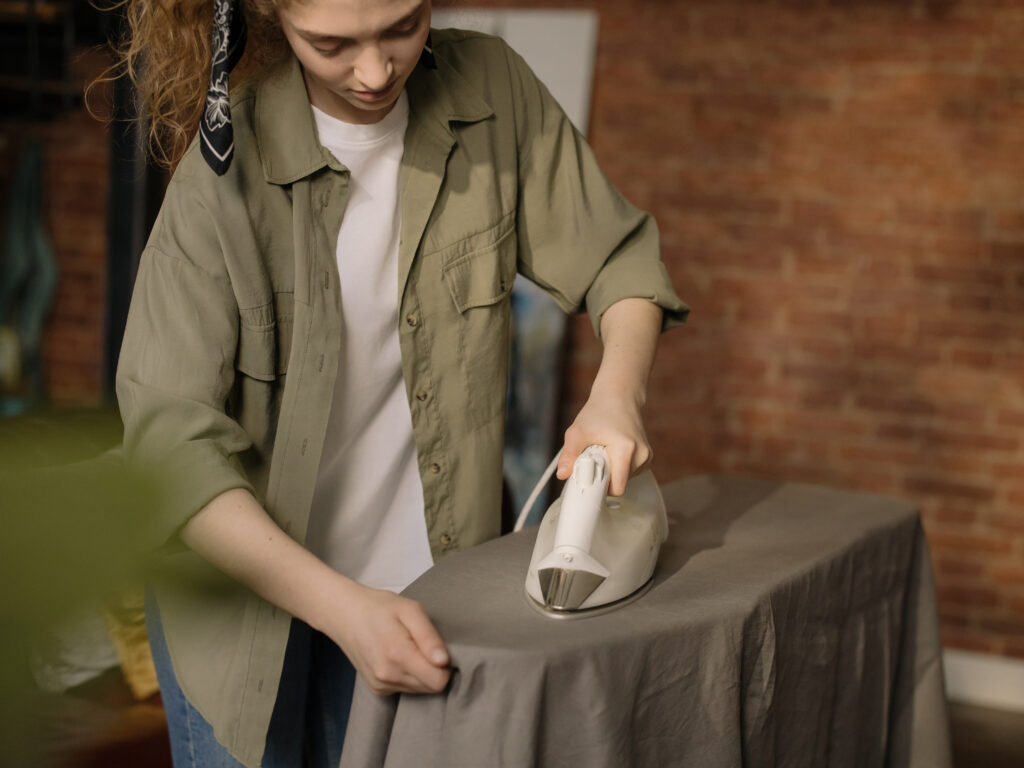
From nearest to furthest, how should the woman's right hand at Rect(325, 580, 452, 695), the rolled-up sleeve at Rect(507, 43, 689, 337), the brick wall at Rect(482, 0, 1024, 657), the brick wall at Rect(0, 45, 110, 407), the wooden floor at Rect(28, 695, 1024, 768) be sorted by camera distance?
the wooden floor at Rect(28, 695, 1024, 768) → the woman's right hand at Rect(325, 580, 452, 695) → the rolled-up sleeve at Rect(507, 43, 689, 337) → the brick wall at Rect(482, 0, 1024, 657) → the brick wall at Rect(0, 45, 110, 407)

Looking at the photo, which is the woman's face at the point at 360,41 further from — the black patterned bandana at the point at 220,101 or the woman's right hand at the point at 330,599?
the woman's right hand at the point at 330,599

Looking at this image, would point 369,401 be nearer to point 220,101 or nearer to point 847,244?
point 220,101

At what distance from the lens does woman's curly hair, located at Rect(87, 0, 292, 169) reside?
106 centimetres

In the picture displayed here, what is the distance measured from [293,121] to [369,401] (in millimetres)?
300

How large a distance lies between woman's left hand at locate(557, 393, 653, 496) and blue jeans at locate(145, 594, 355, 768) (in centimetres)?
34

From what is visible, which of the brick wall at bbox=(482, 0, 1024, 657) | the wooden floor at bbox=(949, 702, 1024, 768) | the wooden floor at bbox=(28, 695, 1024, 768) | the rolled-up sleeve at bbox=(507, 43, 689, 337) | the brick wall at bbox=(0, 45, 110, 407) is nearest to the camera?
the wooden floor at bbox=(28, 695, 1024, 768)

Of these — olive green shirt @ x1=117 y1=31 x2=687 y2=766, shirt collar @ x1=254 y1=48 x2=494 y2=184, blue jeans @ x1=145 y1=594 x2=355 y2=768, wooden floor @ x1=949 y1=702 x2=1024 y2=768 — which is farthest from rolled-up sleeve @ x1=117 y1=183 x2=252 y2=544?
wooden floor @ x1=949 y1=702 x2=1024 y2=768

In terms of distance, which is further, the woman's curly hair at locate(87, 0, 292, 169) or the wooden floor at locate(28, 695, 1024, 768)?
the woman's curly hair at locate(87, 0, 292, 169)

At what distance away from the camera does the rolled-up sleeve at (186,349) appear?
92 centimetres

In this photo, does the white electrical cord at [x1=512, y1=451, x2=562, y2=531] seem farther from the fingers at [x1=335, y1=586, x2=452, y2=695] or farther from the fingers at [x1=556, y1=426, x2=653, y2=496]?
the fingers at [x1=335, y1=586, x2=452, y2=695]

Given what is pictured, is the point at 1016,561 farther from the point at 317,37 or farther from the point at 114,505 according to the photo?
the point at 114,505

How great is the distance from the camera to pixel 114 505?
11.4 inches

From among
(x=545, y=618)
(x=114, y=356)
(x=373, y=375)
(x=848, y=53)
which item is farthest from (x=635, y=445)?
(x=848, y=53)

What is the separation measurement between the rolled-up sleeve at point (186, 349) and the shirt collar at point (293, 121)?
0.34 feet
